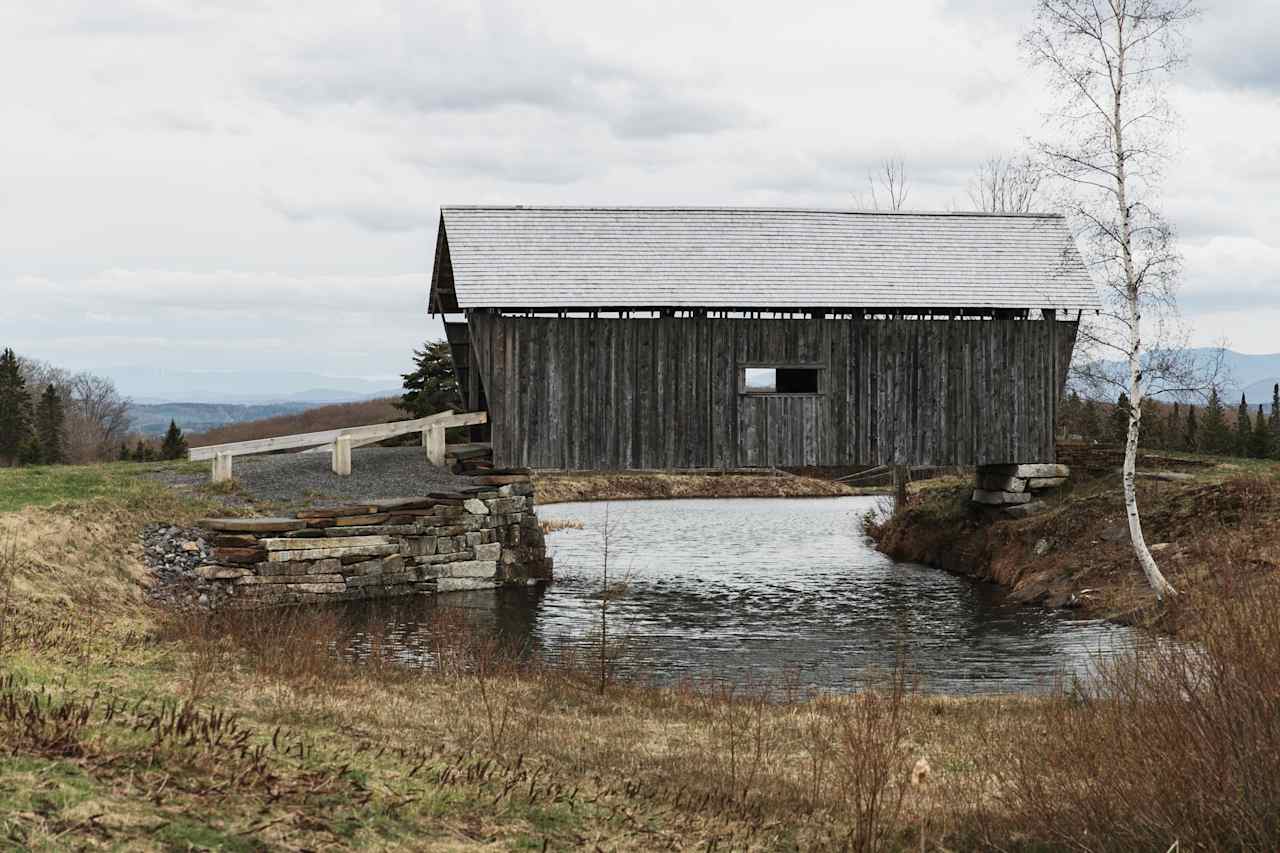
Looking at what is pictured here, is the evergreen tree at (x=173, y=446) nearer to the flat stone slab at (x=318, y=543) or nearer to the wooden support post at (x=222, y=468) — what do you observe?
the wooden support post at (x=222, y=468)

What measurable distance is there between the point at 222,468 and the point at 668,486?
28.4 meters

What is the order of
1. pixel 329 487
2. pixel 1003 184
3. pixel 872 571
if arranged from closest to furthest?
1. pixel 329 487
2. pixel 872 571
3. pixel 1003 184

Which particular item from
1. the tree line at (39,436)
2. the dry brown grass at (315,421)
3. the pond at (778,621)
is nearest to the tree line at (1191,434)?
the pond at (778,621)

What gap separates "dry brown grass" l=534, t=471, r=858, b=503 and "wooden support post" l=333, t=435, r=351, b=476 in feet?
76.3

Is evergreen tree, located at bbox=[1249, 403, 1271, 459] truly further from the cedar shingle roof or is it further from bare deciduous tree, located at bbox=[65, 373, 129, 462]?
bare deciduous tree, located at bbox=[65, 373, 129, 462]

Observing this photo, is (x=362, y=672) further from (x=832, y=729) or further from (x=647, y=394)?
(x=647, y=394)

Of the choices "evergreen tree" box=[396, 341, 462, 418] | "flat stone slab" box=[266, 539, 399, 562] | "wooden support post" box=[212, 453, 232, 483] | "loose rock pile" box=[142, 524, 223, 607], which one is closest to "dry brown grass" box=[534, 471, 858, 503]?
"evergreen tree" box=[396, 341, 462, 418]

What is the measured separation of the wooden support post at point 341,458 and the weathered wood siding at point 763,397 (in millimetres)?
2824

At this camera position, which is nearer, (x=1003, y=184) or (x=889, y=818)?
(x=889, y=818)

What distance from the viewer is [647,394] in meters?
21.9

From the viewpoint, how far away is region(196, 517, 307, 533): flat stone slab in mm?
18609

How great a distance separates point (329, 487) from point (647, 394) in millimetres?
5867

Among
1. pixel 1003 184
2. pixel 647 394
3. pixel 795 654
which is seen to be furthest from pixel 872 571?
pixel 1003 184

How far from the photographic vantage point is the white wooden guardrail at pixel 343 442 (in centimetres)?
2119
